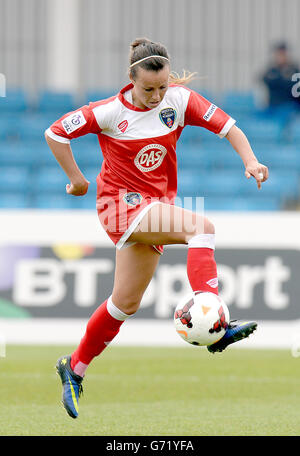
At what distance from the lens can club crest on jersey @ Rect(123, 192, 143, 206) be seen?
5.36 meters

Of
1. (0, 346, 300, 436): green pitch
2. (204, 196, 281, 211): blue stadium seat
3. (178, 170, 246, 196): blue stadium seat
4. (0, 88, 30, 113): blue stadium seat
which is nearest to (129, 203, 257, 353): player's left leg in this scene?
(0, 346, 300, 436): green pitch

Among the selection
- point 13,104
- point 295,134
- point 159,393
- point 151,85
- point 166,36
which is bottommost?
point 295,134

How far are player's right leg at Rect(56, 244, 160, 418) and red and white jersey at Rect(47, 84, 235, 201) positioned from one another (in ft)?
1.31

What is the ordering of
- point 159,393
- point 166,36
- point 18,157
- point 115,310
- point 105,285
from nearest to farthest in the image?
1. point 115,310
2. point 159,393
3. point 105,285
4. point 18,157
5. point 166,36

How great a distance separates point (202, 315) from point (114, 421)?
4.16 ft

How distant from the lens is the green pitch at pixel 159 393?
5.47m

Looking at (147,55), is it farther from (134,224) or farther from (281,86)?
(281,86)

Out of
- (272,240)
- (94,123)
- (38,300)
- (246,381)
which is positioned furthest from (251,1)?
(94,123)

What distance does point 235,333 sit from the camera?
489 cm

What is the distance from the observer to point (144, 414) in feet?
19.6

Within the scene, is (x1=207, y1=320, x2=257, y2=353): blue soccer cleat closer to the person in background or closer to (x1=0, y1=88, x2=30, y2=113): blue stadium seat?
the person in background

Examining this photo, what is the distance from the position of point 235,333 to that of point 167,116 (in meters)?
1.36

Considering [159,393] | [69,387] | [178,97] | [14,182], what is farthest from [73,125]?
[14,182]
